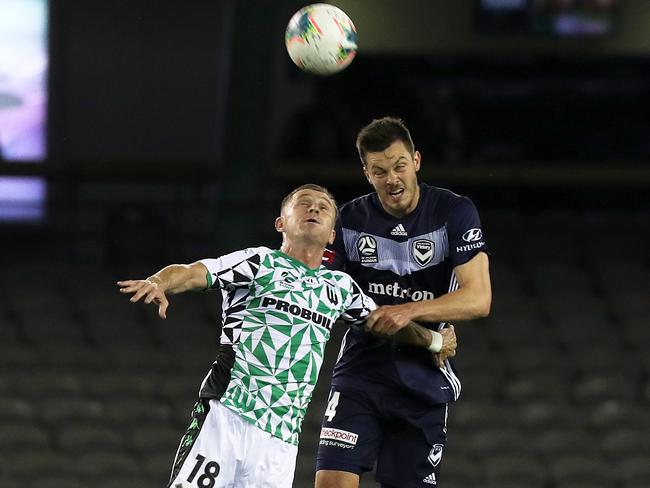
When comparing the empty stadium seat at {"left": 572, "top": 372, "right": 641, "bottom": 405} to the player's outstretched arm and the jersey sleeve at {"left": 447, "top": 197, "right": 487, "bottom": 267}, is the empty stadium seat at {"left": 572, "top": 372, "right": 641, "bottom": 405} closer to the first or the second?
the jersey sleeve at {"left": 447, "top": 197, "right": 487, "bottom": 267}

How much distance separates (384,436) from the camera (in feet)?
17.4

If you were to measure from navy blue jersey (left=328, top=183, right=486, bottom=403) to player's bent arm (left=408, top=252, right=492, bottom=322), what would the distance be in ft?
0.21

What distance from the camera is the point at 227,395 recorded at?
4.69 meters

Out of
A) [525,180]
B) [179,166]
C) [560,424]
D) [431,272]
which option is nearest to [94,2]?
[179,166]

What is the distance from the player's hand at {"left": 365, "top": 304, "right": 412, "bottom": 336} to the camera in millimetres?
4844

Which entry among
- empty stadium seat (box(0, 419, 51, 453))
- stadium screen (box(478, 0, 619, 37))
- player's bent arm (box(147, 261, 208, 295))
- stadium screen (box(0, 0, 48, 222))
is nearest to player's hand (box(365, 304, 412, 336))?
player's bent arm (box(147, 261, 208, 295))

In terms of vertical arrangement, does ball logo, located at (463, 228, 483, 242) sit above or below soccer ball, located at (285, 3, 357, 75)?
below

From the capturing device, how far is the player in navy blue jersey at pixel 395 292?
514 cm

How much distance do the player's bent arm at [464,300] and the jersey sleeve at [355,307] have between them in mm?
180

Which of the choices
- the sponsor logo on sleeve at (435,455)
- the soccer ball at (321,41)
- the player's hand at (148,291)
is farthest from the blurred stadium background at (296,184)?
the player's hand at (148,291)

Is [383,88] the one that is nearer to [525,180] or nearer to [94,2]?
[525,180]

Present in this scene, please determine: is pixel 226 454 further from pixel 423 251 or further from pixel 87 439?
pixel 87 439

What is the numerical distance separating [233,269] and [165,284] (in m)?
0.34

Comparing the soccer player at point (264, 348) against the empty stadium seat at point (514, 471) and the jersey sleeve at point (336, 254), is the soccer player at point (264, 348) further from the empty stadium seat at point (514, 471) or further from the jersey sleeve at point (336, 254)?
the empty stadium seat at point (514, 471)
